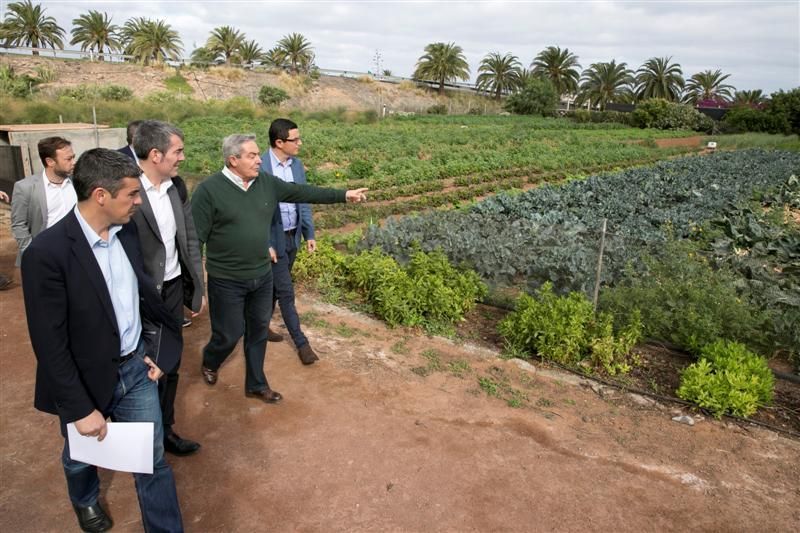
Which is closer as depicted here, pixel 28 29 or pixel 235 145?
pixel 235 145

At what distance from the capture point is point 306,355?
476cm

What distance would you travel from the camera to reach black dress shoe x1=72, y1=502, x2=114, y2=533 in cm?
281

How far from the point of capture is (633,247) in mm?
6023

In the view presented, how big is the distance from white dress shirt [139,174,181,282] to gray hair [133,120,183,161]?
0.49 feet

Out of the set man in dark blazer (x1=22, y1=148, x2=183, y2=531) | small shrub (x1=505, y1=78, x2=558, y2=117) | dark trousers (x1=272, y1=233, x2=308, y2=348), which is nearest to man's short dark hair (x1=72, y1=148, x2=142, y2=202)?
man in dark blazer (x1=22, y1=148, x2=183, y2=531)

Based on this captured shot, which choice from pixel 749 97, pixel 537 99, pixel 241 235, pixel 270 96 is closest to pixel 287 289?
pixel 241 235

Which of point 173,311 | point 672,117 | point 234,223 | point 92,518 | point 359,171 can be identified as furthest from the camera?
point 672,117

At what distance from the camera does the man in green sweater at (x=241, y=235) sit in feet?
11.9

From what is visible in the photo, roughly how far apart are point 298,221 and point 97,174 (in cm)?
263

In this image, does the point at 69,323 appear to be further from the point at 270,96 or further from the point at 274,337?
the point at 270,96

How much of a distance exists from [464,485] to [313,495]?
0.87 metres

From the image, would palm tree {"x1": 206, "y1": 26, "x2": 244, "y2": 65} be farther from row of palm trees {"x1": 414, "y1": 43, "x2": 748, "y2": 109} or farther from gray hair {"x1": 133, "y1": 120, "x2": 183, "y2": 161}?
gray hair {"x1": 133, "y1": 120, "x2": 183, "y2": 161}

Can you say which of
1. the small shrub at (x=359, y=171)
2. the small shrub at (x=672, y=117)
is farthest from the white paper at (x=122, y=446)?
the small shrub at (x=672, y=117)

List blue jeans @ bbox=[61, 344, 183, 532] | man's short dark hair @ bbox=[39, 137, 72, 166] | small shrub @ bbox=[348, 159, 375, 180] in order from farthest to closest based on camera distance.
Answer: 1. small shrub @ bbox=[348, 159, 375, 180]
2. man's short dark hair @ bbox=[39, 137, 72, 166]
3. blue jeans @ bbox=[61, 344, 183, 532]
